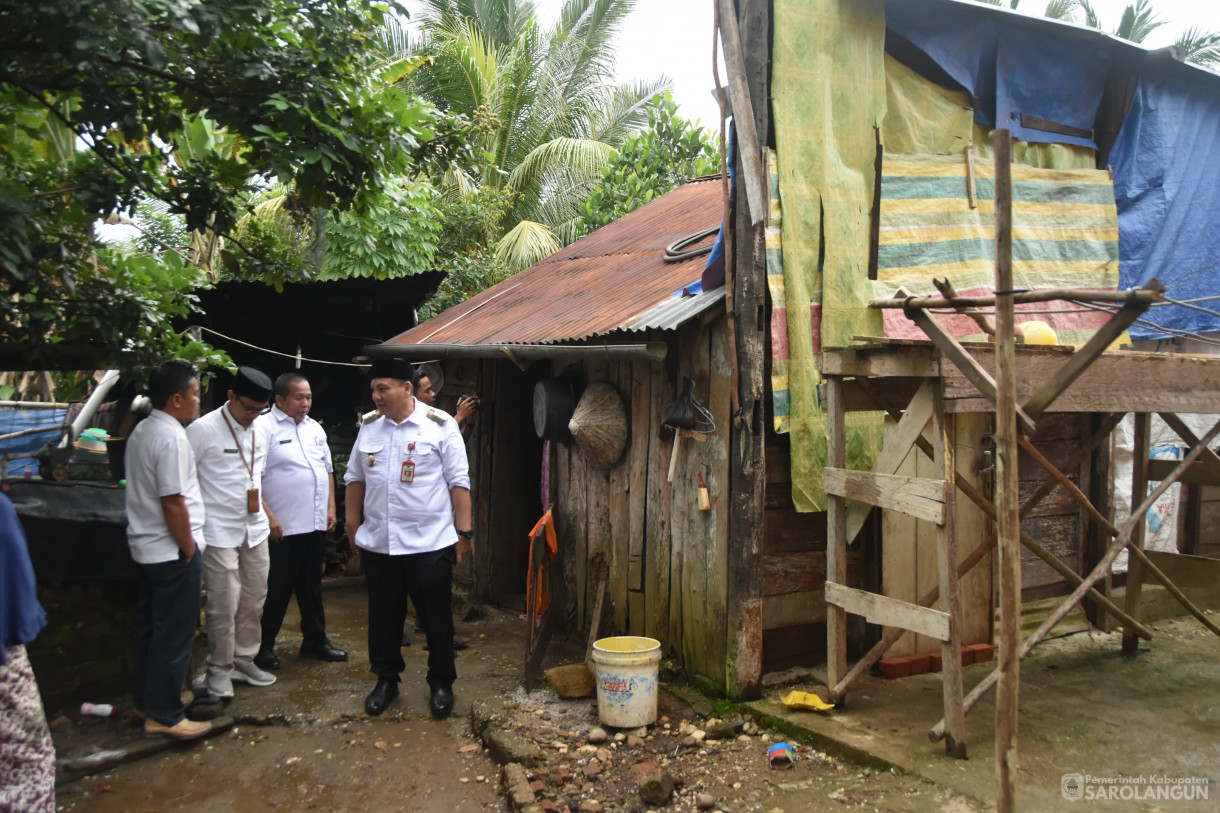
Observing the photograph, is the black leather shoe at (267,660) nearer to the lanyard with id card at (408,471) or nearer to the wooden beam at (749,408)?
the lanyard with id card at (408,471)

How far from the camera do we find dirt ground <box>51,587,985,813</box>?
13.4 ft

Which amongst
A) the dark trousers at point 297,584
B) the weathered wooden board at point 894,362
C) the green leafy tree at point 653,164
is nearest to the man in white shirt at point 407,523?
the dark trousers at point 297,584

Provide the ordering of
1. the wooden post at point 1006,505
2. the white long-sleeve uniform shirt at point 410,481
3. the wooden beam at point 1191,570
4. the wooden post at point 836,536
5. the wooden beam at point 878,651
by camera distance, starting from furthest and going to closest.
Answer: the wooden beam at point 1191,570 → the white long-sleeve uniform shirt at point 410,481 → the wooden post at point 836,536 → the wooden beam at point 878,651 → the wooden post at point 1006,505

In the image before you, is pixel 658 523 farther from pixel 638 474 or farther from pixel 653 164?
pixel 653 164

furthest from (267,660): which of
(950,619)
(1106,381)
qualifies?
(1106,381)

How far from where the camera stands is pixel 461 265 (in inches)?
521

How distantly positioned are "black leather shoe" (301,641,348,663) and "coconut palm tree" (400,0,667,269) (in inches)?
424

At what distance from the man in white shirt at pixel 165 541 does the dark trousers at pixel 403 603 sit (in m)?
0.97

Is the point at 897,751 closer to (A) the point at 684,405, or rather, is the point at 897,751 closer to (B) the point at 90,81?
(A) the point at 684,405

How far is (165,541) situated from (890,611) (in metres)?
3.74

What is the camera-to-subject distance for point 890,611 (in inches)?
178

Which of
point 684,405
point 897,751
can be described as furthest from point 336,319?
point 897,751

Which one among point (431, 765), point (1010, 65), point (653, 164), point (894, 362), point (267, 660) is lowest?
point (431, 765)

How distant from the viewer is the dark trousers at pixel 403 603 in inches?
202
